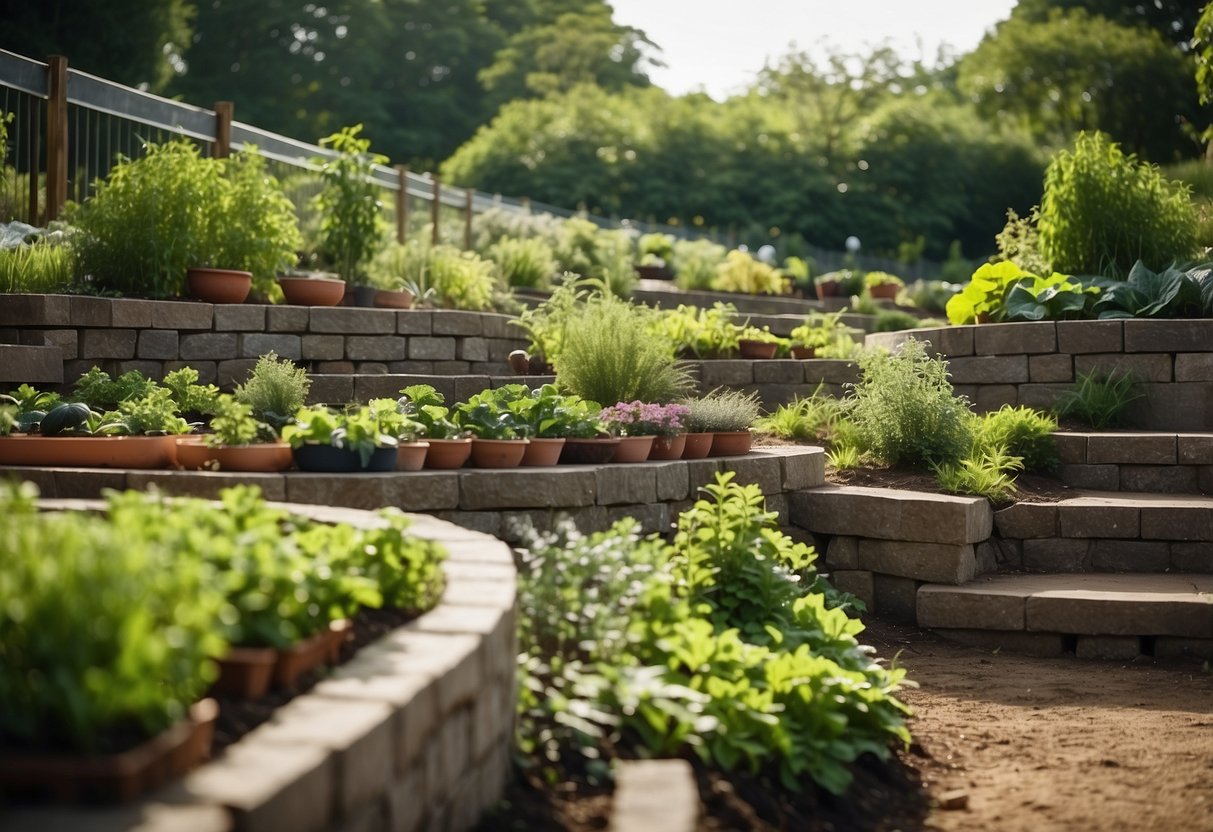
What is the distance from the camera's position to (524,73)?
116 ft

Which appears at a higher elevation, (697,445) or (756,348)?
(756,348)

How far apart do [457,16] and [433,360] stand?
98.9 ft

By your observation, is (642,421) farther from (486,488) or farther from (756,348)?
(756,348)

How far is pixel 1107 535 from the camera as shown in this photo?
6.34 m

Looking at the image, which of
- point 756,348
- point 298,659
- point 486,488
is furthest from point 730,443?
point 298,659

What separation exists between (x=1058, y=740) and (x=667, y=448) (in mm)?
2320

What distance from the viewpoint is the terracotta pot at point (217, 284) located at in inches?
297

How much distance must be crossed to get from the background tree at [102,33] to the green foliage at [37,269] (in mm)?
14658

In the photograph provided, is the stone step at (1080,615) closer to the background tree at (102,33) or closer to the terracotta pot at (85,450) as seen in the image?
the terracotta pot at (85,450)

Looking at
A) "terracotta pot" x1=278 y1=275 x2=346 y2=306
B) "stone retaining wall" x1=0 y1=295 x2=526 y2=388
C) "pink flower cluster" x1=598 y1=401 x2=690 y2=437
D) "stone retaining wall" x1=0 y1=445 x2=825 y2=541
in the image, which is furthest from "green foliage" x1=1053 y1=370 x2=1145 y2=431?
"terracotta pot" x1=278 y1=275 x2=346 y2=306

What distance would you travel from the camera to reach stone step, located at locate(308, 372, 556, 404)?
7.29m

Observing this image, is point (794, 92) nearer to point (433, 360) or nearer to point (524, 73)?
point (524, 73)

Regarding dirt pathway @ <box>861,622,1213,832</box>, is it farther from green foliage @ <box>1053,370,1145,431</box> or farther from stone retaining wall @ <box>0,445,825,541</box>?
green foliage @ <box>1053,370,1145,431</box>

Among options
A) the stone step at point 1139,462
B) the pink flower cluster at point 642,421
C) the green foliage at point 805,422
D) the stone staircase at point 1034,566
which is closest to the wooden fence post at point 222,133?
the green foliage at point 805,422
